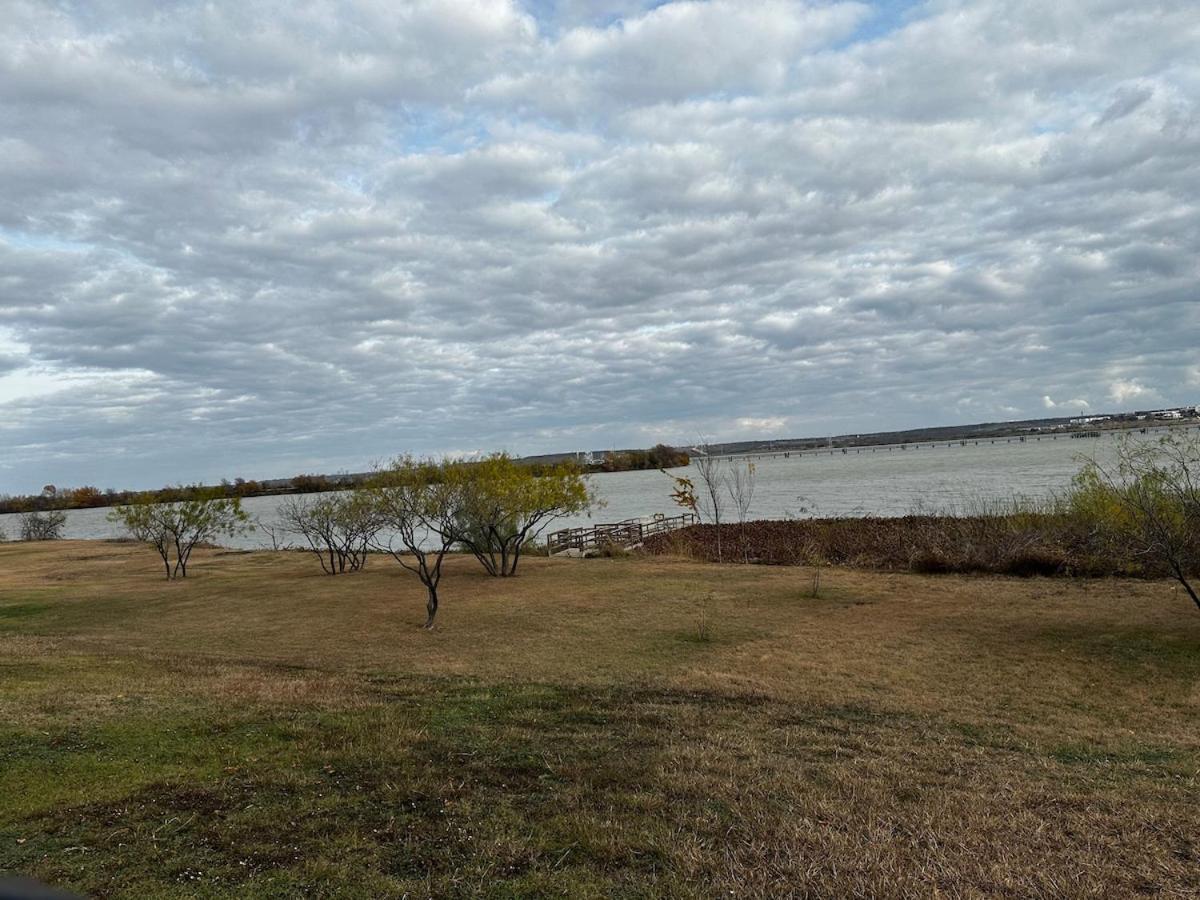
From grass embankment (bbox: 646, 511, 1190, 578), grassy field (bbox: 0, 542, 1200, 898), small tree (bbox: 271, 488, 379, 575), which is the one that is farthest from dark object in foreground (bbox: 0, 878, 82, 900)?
small tree (bbox: 271, 488, 379, 575)

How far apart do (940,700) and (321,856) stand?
31.2 ft

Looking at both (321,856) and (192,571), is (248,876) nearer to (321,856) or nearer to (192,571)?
(321,856)

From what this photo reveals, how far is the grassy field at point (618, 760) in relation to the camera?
4676 millimetres

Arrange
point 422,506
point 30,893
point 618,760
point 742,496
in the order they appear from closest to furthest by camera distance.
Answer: point 30,893 → point 618,760 → point 422,506 → point 742,496

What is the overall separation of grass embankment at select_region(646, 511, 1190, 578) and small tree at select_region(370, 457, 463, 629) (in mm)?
11951

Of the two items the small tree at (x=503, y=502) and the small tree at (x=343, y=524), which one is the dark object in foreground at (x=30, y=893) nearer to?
the small tree at (x=503, y=502)

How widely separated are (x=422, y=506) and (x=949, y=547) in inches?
764

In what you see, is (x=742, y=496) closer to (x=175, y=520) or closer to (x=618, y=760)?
(x=175, y=520)

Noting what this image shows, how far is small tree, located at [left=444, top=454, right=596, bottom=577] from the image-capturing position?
28609 millimetres

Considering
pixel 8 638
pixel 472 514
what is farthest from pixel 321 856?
pixel 472 514

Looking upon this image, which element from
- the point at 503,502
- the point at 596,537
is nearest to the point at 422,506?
the point at 503,502

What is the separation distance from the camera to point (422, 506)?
25.5 meters

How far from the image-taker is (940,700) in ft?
37.3

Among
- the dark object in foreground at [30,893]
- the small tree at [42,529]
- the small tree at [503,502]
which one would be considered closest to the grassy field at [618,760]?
the dark object in foreground at [30,893]
